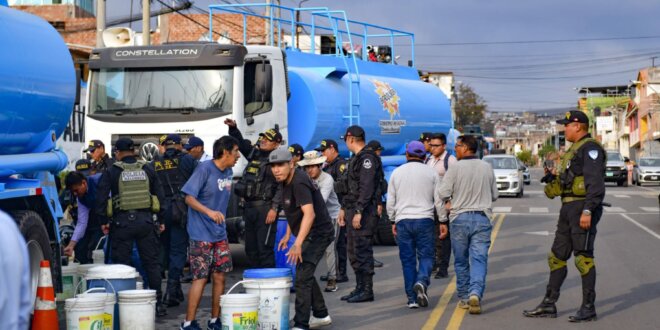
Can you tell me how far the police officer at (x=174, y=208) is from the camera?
1170 cm

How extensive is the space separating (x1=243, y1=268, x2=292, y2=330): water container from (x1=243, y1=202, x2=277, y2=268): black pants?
7.83 ft

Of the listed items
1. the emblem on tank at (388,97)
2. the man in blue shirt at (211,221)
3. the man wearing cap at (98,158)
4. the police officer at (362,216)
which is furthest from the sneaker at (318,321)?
the emblem on tank at (388,97)

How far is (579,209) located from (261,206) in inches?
141

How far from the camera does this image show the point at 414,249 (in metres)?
11.5

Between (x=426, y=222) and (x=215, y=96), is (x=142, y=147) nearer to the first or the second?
(x=215, y=96)

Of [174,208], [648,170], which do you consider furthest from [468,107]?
[174,208]

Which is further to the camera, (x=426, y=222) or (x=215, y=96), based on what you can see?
(x=215, y=96)

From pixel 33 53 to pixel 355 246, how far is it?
461cm

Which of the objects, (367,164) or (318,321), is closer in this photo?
(318,321)

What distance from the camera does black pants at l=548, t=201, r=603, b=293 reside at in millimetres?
10461

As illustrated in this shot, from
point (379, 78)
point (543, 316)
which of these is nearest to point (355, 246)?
point (543, 316)

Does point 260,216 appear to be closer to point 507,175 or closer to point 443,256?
point 443,256

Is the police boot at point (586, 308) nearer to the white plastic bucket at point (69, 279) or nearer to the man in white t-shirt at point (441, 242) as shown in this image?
the man in white t-shirt at point (441, 242)

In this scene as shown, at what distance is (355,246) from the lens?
12.0 meters
